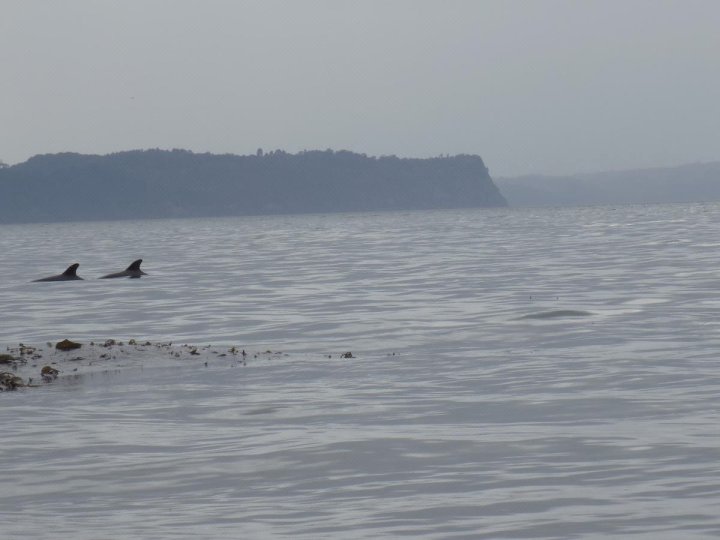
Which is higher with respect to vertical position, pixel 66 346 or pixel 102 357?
pixel 66 346

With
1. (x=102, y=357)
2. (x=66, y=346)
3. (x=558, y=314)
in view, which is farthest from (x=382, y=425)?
(x=558, y=314)

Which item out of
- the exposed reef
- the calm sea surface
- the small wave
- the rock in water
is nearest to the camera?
the calm sea surface

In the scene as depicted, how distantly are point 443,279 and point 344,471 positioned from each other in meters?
27.7

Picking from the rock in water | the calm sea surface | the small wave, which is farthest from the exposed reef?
the small wave

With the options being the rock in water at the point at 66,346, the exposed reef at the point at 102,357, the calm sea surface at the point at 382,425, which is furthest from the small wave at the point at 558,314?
the rock in water at the point at 66,346

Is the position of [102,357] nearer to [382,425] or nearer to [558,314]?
[382,425]

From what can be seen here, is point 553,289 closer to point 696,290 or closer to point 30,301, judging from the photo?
point 696,290

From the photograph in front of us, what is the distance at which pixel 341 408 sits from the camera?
14.9 metres

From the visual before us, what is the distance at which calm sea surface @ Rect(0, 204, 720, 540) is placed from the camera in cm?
970

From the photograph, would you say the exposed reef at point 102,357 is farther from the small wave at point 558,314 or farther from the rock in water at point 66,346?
the small wave at point 558,314

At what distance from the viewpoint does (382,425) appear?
535 inches

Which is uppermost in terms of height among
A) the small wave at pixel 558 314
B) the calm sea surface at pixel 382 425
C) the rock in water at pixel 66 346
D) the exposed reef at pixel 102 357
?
the rock in water at pixel 66 346

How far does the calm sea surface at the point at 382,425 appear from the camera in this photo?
31.8 feet

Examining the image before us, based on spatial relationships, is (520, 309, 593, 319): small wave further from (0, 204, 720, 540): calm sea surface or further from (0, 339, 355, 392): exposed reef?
(0, 339, 355, 392): exposed reef
